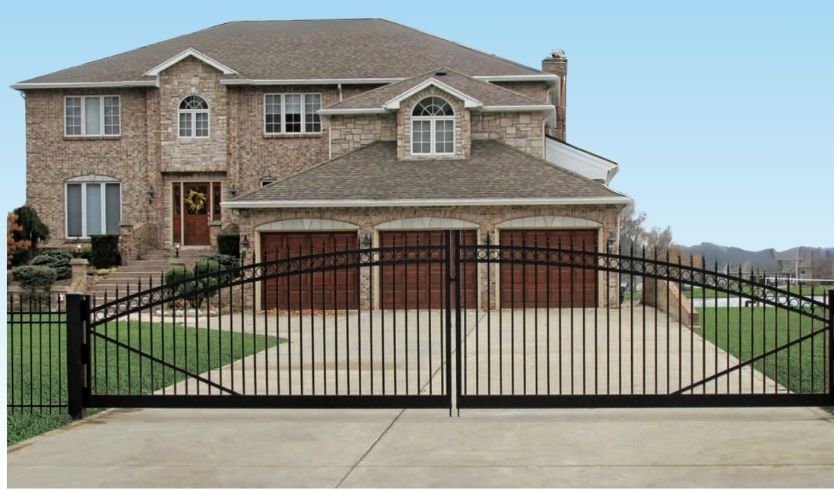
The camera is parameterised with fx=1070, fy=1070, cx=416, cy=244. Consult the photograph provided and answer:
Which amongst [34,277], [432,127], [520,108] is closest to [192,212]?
[34,277]

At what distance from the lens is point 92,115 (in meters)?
40.5

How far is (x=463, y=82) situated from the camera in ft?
115

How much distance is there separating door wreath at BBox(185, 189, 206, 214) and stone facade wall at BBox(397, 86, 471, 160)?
1036 cm

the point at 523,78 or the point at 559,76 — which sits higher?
the point at 559,76

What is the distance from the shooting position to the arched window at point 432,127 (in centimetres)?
3309

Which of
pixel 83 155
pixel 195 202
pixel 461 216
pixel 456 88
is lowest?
pixel 461 216

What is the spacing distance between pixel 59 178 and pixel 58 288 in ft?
24.1

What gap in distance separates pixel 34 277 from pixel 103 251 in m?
3.36

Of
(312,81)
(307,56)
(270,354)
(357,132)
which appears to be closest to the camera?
(270,354)

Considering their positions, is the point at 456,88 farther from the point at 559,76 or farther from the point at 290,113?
the point at 559,76

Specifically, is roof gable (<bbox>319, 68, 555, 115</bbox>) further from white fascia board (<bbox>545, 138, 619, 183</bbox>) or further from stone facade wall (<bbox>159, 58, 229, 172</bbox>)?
stone facade wall (<bbox>159, 58, 229, 172</bbox>)

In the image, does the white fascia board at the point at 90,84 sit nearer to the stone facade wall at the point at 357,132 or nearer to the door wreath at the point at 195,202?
the door wreath at the point at 195,202

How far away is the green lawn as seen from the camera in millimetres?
12347

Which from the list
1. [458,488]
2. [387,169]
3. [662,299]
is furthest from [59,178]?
[458,488]
